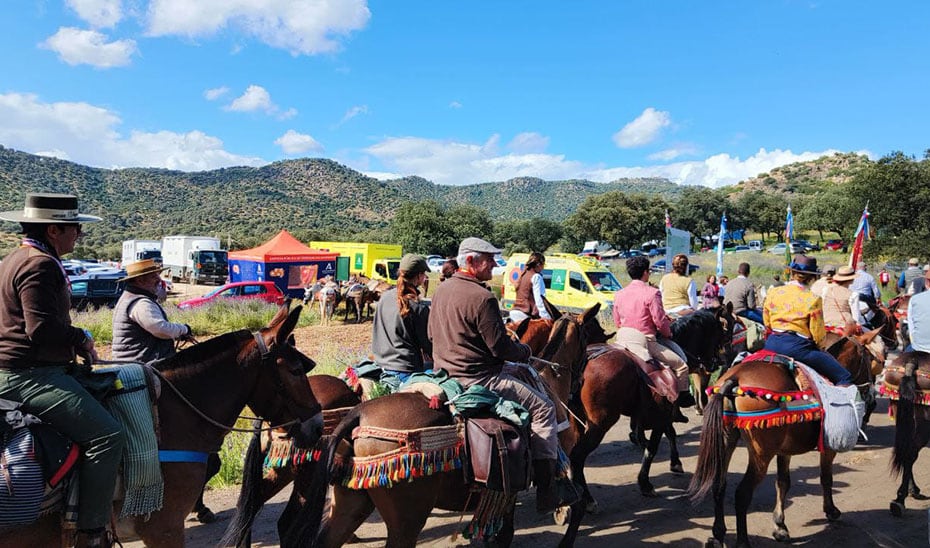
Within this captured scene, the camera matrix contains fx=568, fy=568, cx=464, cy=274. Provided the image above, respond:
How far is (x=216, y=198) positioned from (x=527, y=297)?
98.7 meters

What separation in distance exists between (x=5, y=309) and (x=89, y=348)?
46 centimetres

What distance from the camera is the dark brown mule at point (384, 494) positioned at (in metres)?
3.42

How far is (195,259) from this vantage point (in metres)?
38.5

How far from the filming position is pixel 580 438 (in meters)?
5.93

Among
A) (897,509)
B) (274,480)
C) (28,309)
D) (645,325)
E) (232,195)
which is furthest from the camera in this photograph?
(232,195)

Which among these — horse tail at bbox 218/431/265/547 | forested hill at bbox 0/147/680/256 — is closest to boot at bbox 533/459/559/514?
horse tail at bbox 218/431/265/547

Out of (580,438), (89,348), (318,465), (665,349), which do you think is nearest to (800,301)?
(665,349)

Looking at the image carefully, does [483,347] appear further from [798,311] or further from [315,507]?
[798,311]

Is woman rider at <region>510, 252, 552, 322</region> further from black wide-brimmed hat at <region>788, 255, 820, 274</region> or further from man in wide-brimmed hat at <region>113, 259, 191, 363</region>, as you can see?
man in wide-brimmed hat at <region>113, 259, 191, 363</region>

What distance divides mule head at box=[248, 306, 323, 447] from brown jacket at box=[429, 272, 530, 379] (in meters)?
0.99

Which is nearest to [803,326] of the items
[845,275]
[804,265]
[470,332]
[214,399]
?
[804,265]

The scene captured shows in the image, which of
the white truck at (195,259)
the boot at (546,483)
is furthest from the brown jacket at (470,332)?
the white truck at (195,259)

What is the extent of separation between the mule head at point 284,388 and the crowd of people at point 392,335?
0.55 meters

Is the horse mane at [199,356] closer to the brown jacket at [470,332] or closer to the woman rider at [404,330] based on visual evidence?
the brown jacket at [470,332]
